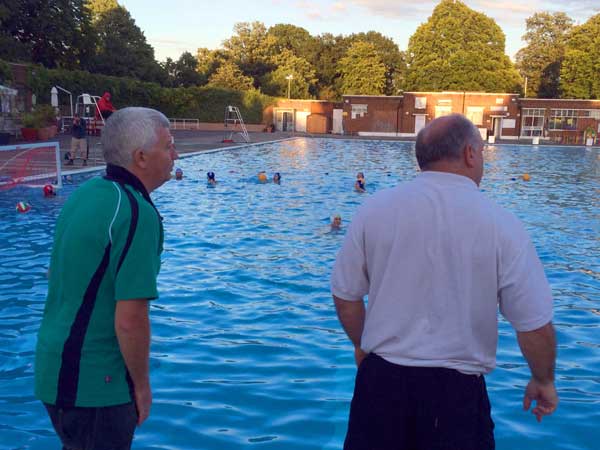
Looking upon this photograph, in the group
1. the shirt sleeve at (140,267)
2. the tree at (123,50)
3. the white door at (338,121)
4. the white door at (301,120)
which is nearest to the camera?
the shirt sleeve at (140,267)

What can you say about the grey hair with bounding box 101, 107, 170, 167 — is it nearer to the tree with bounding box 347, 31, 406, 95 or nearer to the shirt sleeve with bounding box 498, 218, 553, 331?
the shirt sleeve with bounding box 498, 218, 553, 331

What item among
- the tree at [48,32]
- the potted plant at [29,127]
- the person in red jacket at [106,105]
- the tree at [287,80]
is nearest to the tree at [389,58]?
the tree at [287,80]

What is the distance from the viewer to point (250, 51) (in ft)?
237

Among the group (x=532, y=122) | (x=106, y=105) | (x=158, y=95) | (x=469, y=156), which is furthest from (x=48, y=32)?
(x=469, y=156)

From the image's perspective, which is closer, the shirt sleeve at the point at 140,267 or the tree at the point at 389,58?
the shirt sleeve at the point at 140,267

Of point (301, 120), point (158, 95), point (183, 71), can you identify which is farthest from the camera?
point (183, 71)

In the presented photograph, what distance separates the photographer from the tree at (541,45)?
243ft

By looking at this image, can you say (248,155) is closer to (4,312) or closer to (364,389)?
(4,312)

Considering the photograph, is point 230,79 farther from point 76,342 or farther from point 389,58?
point 76,342

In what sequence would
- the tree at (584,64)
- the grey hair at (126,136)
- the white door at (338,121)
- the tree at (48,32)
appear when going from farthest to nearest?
1. the tree at (584,64)
2. the white door at (338,121)
3. the tree at (48,32)
4. the grey hair at (126,136)

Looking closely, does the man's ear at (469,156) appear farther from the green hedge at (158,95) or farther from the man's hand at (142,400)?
the green hedge at (158,95)

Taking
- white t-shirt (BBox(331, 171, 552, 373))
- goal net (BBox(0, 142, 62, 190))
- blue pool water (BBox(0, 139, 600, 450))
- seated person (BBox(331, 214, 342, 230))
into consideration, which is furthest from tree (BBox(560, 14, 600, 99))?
white t-shirt (BBox(331, 171, 552, 373))

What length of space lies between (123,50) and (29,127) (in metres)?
34.0

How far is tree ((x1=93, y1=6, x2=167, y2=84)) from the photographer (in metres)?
57.7
